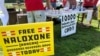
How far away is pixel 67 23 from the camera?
20.7ft

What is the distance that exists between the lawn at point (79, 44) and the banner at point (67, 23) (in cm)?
14

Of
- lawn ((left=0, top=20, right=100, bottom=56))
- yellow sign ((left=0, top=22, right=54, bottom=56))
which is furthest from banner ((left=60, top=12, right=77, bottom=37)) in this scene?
yellow sign ((left=0, top=22, right=54, bottom=56))

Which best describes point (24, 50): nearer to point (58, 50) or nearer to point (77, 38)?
point (58, 50)

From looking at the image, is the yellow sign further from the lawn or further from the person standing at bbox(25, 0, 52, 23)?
the person standing at bbox(25, 0, 52, 23)

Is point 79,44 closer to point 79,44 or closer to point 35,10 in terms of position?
point 79,44

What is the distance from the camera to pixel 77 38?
6273 millimetres

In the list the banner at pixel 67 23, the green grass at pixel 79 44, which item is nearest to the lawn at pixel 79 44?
the green grass at pixel 79 44

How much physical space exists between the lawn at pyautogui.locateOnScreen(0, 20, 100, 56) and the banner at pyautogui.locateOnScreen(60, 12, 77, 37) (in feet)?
0.46

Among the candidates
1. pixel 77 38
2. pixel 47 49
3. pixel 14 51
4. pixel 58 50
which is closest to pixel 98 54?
pixel 58 50

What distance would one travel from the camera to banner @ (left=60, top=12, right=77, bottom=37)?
6.16 meters

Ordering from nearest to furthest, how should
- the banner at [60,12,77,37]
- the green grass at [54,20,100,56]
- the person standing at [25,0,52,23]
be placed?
the green grass at [54,20,100,56] < the person standing at [25,0,52,23] < the banner at [60,12,77,37]

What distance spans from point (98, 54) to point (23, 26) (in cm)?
230

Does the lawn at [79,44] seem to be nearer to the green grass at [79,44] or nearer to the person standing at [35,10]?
the green grass at [79,44]

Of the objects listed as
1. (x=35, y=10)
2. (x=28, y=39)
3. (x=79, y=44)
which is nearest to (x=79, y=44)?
(x=79, y=44)
